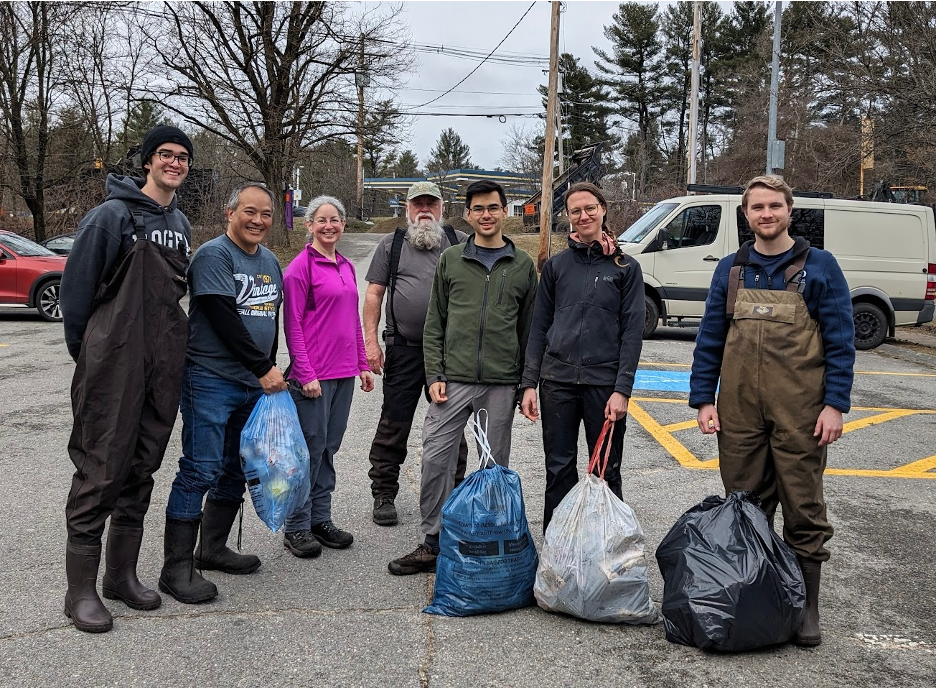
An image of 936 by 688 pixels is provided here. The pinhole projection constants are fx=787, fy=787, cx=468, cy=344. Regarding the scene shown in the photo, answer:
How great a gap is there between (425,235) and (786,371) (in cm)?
205

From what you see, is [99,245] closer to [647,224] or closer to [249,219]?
[249,219]

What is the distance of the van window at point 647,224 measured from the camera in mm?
11969

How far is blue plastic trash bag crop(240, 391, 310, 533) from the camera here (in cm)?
350

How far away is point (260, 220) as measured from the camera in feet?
11.9

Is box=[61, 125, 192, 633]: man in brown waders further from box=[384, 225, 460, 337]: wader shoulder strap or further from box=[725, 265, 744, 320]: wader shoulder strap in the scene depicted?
box=[725, 265, 744, 320]: wader shoulder strap

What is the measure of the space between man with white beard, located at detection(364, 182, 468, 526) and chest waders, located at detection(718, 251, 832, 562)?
1700 millimetres

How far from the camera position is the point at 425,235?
4371mm

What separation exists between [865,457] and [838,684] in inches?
148

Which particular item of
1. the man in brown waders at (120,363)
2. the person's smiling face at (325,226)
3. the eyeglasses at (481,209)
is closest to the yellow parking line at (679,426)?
the eyeglasses at (481,209)

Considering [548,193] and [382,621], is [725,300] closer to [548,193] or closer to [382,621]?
[382,621]

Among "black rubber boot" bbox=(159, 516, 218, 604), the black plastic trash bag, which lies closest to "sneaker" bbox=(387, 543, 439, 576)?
"black rubber boot" bbox=(159, 516, 218, 604)

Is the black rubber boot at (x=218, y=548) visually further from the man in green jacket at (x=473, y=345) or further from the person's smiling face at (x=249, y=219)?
the person's smiling face at (x=249, y=219)

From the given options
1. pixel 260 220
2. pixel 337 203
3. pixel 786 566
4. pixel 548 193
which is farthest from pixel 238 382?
pixel 548 193

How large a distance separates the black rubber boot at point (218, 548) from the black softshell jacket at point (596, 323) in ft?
5.55
